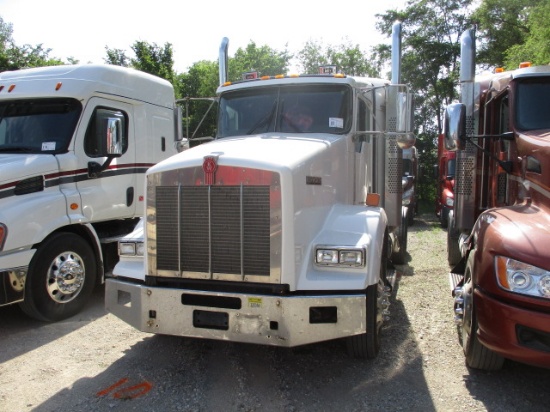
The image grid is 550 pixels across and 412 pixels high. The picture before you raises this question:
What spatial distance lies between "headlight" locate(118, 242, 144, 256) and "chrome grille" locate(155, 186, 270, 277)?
402mm

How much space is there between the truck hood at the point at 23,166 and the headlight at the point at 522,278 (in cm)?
476

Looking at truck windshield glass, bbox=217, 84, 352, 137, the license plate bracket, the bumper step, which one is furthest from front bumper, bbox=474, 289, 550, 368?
truck windshield glass, bbox=217, 84, 352, 137

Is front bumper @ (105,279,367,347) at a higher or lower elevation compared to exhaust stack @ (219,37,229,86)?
lower

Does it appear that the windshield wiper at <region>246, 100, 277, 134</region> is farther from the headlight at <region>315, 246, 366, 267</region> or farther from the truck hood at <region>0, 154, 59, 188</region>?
the truck hood at <region>0, 154, 59, 188</region>

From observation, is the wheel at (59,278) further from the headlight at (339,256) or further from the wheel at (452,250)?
the wheel at (452,250)

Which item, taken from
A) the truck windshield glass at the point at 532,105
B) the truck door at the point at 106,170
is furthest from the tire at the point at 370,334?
the truck door at the point at 106,170

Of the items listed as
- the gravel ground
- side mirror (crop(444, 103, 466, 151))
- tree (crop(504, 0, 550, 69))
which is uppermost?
tree (crop(504, 0, 550, 69))

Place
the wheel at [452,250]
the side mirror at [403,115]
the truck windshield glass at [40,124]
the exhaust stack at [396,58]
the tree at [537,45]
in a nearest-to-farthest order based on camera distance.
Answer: the side mirror at [403,115] < the truck windshield glass at [40,124] < the exhaust stack at [396,58] < the wheel at [452,250] < the tree at [537,45]

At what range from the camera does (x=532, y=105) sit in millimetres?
4445

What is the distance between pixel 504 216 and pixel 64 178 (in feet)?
15.6

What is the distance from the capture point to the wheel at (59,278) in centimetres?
524

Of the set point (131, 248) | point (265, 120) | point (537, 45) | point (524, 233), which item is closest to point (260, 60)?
point (537, 45)

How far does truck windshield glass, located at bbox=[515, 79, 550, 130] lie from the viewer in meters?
4.37

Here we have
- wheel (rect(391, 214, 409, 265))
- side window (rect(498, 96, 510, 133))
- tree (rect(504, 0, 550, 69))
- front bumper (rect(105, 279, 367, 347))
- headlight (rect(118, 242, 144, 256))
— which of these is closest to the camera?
front bumper (rect(105, 279, 367, 347))
